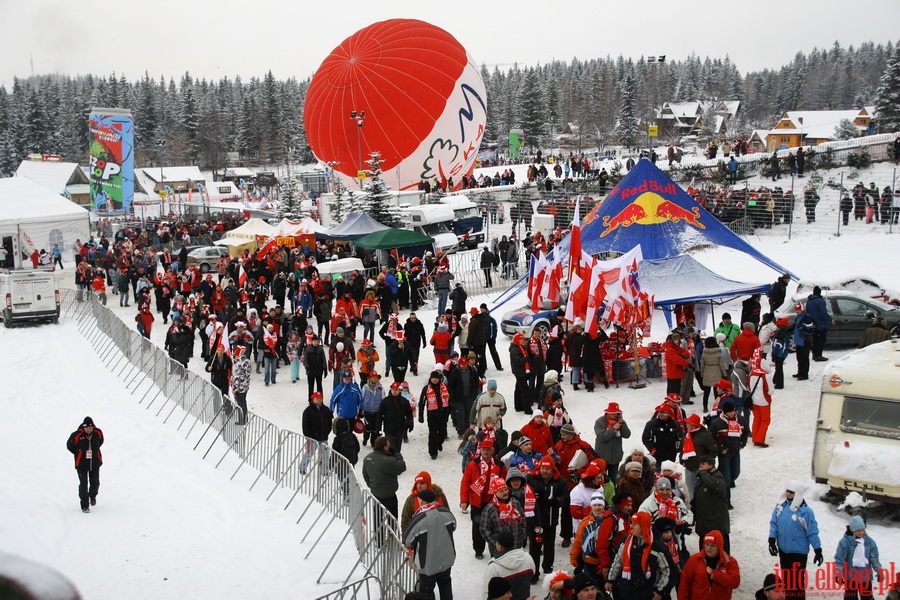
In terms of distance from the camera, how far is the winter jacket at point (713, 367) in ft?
46.0

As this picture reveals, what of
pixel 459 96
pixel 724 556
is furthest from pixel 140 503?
pixel 459 96

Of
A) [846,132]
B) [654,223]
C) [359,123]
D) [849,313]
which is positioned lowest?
[849,313]

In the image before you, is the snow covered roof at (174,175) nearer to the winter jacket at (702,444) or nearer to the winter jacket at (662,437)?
the winter jacket at (662,437)

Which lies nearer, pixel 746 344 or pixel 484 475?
pixel 484 475

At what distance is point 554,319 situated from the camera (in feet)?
64.6

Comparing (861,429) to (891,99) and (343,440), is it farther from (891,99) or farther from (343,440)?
(891,99)

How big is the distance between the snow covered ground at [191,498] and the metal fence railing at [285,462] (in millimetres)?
339

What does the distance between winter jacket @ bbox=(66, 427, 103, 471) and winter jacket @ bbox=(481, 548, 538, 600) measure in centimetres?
682

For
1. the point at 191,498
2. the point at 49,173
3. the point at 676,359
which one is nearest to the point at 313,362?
the point at 191,498

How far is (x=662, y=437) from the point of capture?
10750 mm

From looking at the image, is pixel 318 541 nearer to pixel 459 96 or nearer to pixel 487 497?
pixel 487 497

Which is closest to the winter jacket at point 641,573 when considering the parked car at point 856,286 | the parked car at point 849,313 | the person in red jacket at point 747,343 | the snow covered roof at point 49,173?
the person in red jacket at point 747,343

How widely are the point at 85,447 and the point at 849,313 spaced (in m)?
13.2

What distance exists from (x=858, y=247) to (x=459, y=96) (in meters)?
19.6
